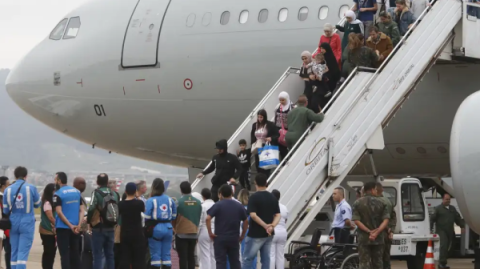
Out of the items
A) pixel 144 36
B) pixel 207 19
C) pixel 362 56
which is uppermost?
pixel 207 19

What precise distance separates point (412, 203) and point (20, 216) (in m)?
6.39

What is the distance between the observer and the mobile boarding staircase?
11539 mm

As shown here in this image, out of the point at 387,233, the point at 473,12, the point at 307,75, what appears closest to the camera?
the point at 387,233

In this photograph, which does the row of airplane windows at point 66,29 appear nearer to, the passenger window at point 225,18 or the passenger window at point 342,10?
the passenger window at point 225,18

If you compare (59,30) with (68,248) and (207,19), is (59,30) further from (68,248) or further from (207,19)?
(68,248)

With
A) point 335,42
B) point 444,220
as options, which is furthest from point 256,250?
point 444,220

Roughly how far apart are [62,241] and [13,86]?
7.48 m

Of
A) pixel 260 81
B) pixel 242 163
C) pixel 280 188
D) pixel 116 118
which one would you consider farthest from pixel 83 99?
pixel 280 188

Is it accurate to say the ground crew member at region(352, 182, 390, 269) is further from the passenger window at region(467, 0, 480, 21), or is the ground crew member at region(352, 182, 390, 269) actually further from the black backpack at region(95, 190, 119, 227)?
the passenger window at region(467, 0, 480, 21)

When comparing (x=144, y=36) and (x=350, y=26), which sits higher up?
(x=144, y=36)

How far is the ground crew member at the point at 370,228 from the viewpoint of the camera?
34.4ft

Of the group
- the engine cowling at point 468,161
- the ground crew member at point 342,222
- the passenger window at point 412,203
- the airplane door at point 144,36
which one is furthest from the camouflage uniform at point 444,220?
the airplane door at point 144,36

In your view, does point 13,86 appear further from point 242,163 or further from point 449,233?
point 449,233

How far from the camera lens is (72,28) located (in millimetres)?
17734
